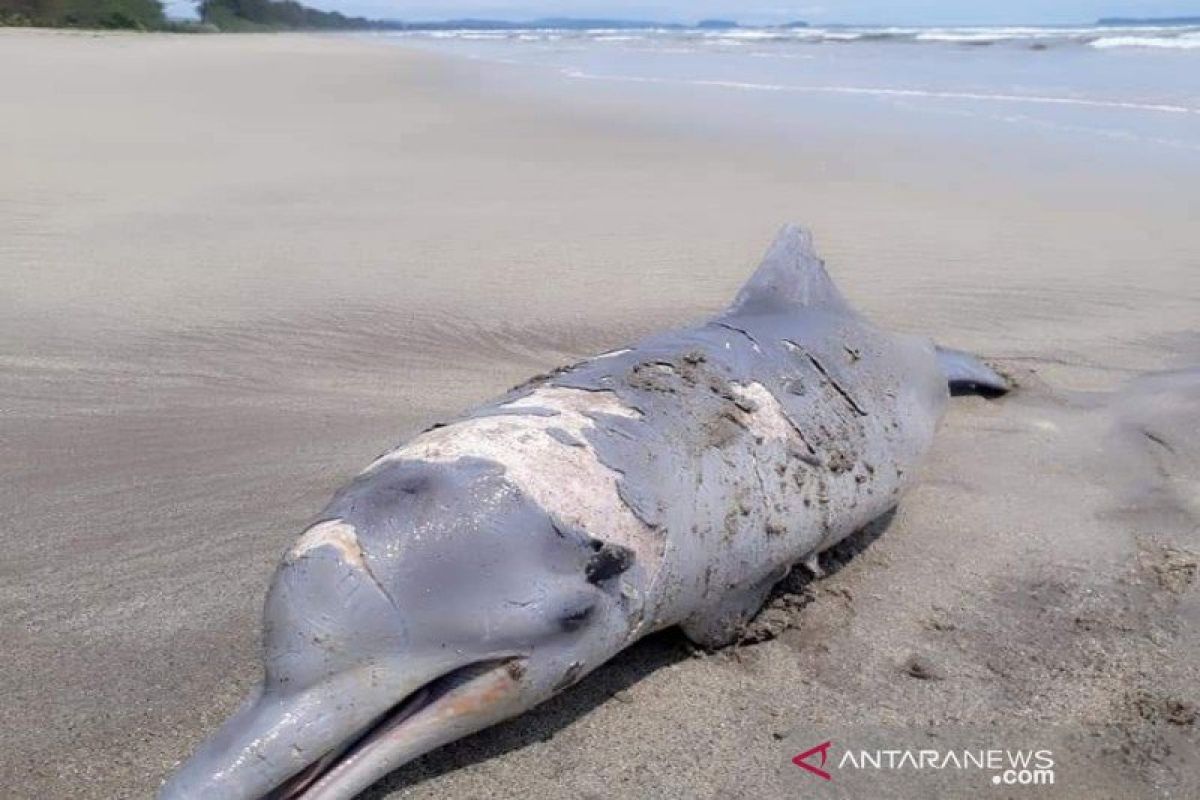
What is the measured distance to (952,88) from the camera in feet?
54.1

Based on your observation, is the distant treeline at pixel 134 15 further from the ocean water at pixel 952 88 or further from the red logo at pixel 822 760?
the red logo at pixel 822 760

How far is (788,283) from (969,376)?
1.25m

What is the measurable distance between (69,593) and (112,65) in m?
18.0

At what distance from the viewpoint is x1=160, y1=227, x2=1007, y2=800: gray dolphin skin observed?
7.41ft

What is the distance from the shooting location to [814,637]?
309 cm

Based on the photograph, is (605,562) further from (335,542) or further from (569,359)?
(569,359)

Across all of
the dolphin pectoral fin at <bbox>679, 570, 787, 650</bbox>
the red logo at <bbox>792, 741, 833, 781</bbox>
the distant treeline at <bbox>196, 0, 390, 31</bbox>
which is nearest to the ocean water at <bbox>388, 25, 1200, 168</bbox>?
the dolphin pectoral fin at <bbox>679, 570, 787, 650</bbox>

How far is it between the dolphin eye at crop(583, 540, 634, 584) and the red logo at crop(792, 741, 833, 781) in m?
0.58

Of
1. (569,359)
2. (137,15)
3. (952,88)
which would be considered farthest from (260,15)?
(569,359)

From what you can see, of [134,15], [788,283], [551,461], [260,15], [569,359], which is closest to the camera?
[551,461]

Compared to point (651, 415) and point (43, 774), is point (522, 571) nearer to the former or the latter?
point (651, 415)

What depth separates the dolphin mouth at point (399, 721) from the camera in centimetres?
225

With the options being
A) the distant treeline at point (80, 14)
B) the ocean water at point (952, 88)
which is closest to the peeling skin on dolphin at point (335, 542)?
the ocean water at point (952, 88)

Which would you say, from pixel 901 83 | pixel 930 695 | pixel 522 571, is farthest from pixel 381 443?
pixel 901 83
